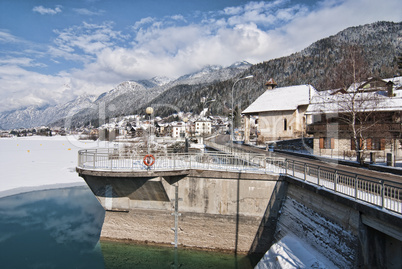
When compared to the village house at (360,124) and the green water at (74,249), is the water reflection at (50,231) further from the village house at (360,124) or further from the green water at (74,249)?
the village house at (360,124)

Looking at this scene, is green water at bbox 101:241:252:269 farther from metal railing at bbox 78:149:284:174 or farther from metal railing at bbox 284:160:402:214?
metal railing at bbox 284:160:402:214

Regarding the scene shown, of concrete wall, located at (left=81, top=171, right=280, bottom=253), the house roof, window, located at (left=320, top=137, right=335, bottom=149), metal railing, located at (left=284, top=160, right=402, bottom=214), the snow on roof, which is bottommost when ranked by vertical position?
concrete wall, located at (left=81, top=171, right=280, bottom=253)

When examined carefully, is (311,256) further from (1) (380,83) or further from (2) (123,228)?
(1) (380,83)

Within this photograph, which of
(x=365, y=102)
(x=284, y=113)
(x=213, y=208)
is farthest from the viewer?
(x=284, y=113)

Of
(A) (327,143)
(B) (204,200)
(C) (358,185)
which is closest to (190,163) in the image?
(B) (204,200)

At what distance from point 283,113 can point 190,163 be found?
34.2m

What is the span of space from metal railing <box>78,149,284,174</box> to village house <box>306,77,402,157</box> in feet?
35.4

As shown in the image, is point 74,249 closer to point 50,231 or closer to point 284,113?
point 50,231

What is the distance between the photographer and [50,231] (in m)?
17.9

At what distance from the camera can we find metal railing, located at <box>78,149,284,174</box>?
1480cm

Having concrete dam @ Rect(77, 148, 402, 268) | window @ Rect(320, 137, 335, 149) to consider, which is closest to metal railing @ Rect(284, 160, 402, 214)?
concrete dam @ Rect(77, 148, 402, 268)

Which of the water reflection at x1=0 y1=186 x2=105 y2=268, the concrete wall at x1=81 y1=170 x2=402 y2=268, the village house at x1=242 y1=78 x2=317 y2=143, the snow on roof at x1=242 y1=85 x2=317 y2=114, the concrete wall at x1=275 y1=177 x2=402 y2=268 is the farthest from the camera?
the snow on roof at x1=242 y1=85 x2=317 y2=114

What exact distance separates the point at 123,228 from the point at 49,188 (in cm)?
1910

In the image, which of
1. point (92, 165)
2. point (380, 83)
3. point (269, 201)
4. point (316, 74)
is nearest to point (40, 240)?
point (92, 165)
